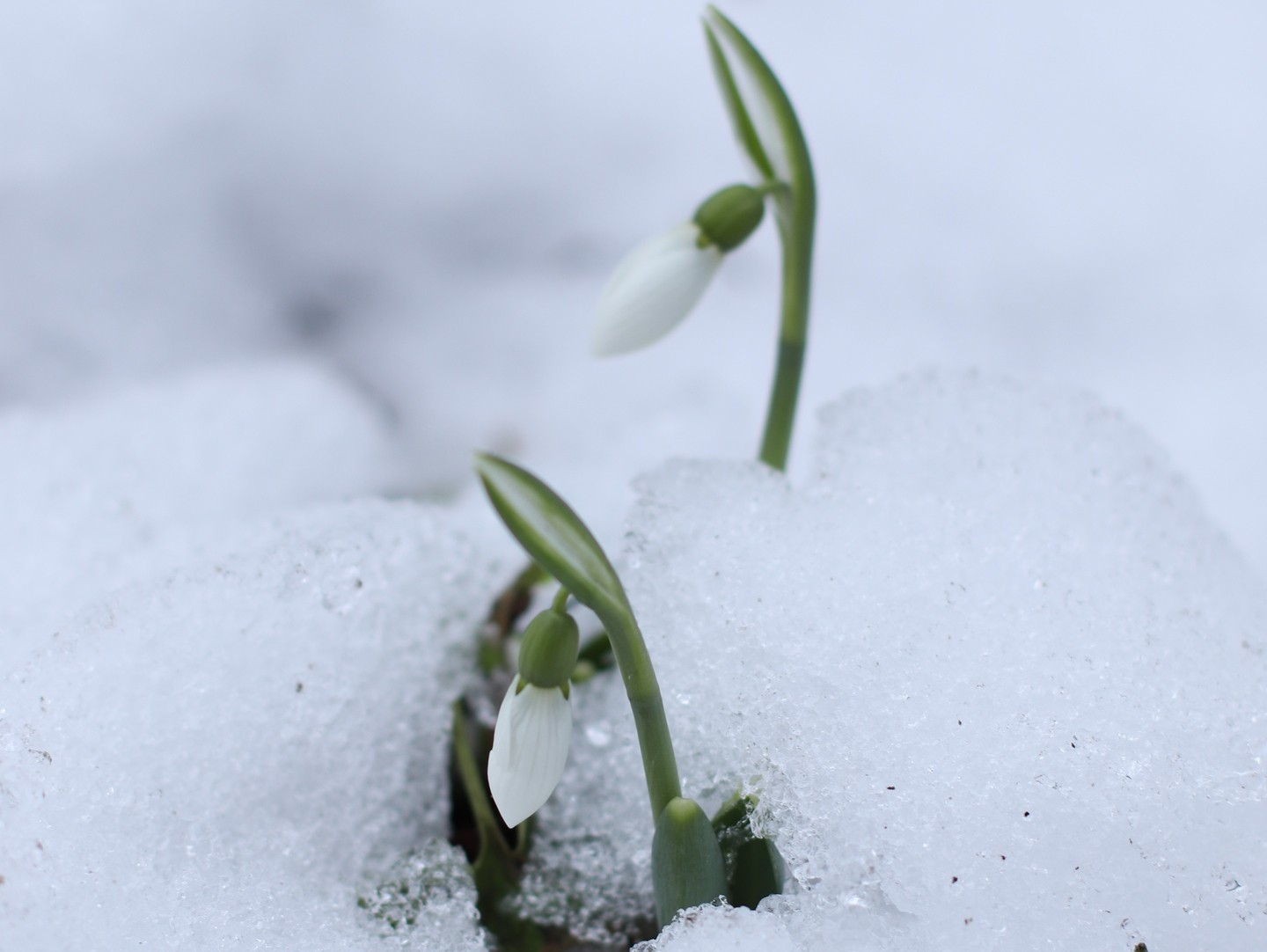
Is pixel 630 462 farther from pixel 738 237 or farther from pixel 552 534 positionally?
pixel 552 534

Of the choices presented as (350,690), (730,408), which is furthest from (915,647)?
(730,408)

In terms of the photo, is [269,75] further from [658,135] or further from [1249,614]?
[1249,614]

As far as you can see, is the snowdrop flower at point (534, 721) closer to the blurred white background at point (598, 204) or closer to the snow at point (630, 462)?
the snow at point (630, 462)

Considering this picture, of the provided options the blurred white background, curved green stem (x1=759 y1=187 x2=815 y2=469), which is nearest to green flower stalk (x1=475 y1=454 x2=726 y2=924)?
curved green stem (x1=759 y1=187 x2=815 y2=469)

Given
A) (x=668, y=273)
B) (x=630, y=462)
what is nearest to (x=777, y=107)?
(x=668, y=273)

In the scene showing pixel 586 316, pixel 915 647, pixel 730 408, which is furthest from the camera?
pixel 586 316
